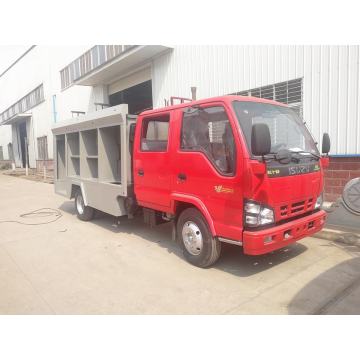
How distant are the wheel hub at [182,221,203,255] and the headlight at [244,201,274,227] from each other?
88 centimetres

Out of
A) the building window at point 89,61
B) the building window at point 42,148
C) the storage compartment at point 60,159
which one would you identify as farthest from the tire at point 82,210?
the building window at point 42,148

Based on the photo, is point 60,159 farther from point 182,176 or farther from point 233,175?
point 233,175

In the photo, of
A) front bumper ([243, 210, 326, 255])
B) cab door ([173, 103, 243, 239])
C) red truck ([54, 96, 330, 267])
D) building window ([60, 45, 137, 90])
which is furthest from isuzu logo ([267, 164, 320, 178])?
building window ([60, 45, 137, 90])

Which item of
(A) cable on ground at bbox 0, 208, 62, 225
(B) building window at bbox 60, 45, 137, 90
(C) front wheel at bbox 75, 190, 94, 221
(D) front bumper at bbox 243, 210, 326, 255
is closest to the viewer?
(D) front bumper at bbox 243, 210, 326, 255

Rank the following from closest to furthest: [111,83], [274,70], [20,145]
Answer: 1. [274,70]
2. [111,83]
3. [20,145]

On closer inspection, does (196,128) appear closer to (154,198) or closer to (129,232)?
(154,198)

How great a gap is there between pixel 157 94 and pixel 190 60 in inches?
86.5

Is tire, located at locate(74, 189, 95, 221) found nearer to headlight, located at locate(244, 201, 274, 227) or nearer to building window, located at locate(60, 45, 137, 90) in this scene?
headlight, located at locate(244, 201, 274, 227)

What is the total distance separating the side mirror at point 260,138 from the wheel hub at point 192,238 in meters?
1.52

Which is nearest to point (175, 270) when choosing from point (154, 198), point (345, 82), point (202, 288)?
point (202, 288)

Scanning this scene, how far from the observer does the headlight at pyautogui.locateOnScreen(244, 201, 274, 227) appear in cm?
365

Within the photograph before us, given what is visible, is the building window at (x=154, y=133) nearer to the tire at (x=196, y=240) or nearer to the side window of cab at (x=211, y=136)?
the side window of cab at (x=211, y=136)

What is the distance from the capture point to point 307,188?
416 cm

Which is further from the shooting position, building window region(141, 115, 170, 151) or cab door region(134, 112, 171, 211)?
building window region(141, 115, 170, 151)
